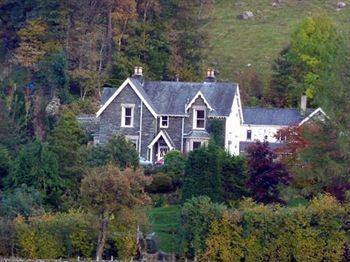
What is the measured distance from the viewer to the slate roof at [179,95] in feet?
251

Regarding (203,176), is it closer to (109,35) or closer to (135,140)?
(135,140)

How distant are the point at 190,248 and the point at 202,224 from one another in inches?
47.2

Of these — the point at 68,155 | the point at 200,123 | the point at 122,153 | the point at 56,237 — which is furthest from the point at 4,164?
the point at 200,123

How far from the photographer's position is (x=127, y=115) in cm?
7644

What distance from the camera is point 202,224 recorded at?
58.9m

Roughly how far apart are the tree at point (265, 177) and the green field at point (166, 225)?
373cm

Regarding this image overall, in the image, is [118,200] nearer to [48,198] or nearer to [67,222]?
[67,222]

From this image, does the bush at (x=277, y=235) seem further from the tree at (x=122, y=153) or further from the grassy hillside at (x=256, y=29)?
the grassy hillside at (x=256, y=29)

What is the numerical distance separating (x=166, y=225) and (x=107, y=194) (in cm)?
462

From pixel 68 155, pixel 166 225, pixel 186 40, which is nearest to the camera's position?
pixel 166 225

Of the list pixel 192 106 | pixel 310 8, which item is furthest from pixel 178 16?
pixel 310 8

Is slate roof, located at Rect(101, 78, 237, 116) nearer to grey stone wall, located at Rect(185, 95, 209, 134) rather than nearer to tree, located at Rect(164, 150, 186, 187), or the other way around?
grey stone wall, located at Rect(185, 95, 209, 134)

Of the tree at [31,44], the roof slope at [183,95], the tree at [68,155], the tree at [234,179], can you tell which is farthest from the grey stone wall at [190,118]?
the tree at [31,44]

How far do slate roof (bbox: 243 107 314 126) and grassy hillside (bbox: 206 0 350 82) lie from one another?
57.6 feet
